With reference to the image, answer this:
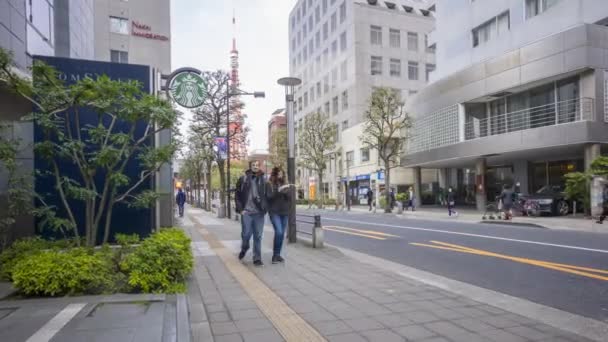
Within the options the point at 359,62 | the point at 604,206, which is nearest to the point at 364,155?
the point at 359,62

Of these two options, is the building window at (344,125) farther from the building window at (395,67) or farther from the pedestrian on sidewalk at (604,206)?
the pedestrian on sidewalk at (604,206)

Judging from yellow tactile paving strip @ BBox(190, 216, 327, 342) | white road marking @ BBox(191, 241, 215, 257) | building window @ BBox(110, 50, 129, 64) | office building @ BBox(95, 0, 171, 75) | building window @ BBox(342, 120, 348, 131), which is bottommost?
white road marking @ BBox(191, 241, 215, 257)

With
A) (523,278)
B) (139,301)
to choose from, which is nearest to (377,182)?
(523,278)

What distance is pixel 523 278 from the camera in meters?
6.70

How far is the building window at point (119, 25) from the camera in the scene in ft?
113

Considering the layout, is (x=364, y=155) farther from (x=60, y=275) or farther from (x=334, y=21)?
(x=60, y=275)

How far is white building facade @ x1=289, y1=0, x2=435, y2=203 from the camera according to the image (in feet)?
169

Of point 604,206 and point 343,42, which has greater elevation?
point 343,42

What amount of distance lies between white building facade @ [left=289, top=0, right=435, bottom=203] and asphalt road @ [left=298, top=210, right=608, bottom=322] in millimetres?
32808

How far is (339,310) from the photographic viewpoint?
15.7ft

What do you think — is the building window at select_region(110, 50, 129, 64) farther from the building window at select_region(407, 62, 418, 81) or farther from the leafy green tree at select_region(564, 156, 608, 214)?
the building window at select_region(407, 62, 418, 81)

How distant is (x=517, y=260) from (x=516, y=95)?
64.2 feet

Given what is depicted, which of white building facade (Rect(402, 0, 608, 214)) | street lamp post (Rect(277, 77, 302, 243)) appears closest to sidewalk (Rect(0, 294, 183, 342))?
street lamp post (Rect(277, 77, 302, 243))

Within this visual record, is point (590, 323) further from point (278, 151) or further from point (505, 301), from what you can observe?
point (278, 151)
